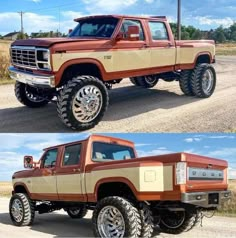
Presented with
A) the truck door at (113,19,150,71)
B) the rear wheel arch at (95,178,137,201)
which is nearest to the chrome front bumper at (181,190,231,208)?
the rear wheel arch at (95,178,137,201)

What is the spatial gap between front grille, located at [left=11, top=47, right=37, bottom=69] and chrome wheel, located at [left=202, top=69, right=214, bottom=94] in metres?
5.57

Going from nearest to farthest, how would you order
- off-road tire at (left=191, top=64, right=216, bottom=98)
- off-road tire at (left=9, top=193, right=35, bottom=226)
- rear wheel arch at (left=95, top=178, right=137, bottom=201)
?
1. rear wheel arch at (left=95, top=178, right=137, bottom=201)
2. off-road tire at (left=9, top=193, right=35, bottom=226)
3. off-road tire at (left=191, top=64, right=216, bottom=98)

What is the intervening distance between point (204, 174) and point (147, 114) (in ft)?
13.3

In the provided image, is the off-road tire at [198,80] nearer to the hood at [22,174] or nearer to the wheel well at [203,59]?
the wheel well at [203,59]

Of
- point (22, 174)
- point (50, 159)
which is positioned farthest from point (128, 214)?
point (22, 174)

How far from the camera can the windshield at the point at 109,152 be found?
7.19 meters

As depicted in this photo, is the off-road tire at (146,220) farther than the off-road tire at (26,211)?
No

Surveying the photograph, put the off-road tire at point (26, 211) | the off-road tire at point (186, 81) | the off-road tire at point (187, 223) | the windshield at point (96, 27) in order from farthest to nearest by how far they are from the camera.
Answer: the off-road tire at point (186, 81) → the windshield at point (96, 27) → the off-road tire at point (26, 211) → the off-road tire at point (187, 223)

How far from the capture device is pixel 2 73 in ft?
60.2

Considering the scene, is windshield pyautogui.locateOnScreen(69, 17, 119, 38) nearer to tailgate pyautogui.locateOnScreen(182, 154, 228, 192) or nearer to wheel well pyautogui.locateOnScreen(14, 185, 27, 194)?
wheel well pyautogui.locateOnScreen(14, 185, 27, 194)

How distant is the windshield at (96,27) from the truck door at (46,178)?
10.4ft

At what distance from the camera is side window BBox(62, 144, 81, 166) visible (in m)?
7.27

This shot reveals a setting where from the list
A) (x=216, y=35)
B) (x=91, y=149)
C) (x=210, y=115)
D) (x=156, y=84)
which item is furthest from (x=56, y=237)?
(x=216, y=35)

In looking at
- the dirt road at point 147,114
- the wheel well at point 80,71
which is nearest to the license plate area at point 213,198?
the dirt road at point 147,114
